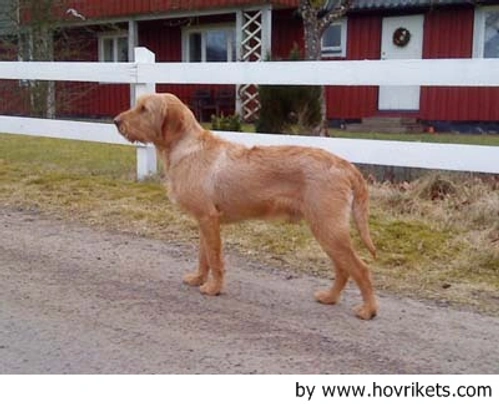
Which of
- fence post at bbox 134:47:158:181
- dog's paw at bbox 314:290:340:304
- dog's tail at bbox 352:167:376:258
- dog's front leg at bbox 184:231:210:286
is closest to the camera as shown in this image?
dog's tail at bbox 352:167:376:258

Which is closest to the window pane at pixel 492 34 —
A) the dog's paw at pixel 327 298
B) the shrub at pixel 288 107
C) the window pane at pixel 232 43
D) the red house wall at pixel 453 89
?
the red house wall at pixel 453 89

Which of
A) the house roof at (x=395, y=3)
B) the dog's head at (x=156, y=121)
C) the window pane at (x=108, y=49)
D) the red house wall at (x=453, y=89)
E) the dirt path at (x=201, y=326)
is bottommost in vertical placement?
the dirt path at (x=201, y=326)

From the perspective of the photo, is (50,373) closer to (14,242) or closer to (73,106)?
(14,242)

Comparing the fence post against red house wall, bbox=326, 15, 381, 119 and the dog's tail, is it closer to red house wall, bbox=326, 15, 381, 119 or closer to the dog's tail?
the dog's tail

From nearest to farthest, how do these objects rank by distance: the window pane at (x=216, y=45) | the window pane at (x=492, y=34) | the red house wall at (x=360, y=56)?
the window pane at (x=492, y=34)
the red house wall at (x=360, y=56)
the window pane at (x=216, y=45)

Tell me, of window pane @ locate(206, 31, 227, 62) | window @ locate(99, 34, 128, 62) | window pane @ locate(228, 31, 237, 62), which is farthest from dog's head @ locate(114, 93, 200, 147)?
window @ locate(99, 34, 128, 62)

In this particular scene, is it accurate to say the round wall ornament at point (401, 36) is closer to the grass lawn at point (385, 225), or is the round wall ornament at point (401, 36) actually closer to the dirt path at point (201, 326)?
the grass lawn at point (385, 225)

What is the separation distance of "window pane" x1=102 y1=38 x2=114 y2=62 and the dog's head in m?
18.9

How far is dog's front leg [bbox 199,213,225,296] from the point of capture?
4.02 metres

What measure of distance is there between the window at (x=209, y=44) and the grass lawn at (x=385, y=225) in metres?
11.5

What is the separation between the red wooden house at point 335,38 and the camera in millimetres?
14812

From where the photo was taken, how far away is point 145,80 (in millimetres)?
7652

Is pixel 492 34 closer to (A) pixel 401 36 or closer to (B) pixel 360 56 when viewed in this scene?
(A) pixel 401 36

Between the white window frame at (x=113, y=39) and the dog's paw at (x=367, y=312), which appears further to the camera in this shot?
the white window frame at (x=113, y=39)
